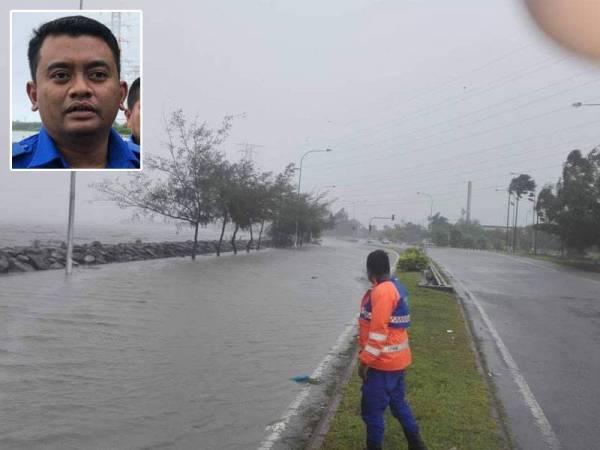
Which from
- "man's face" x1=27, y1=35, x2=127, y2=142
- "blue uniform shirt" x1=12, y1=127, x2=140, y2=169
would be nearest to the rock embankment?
"blue uniform shirt" x1=12, y1=127, x2=140, y2=169

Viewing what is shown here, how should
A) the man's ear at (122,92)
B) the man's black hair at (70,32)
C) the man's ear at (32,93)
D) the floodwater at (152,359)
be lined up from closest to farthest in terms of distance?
1. the floodwater at (152,359)
2. the man's black hair at (70,32)
3. the man's ear at (32,93)
4. the man's ear at (122,92)

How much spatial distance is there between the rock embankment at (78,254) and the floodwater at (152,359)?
3.10 m

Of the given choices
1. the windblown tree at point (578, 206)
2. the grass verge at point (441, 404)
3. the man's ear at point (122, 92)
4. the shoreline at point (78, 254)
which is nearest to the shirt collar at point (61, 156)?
the man's ear at point (122, 92)

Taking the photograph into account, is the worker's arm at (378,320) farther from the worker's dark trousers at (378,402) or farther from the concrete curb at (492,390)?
the concrete curb at (492,390)

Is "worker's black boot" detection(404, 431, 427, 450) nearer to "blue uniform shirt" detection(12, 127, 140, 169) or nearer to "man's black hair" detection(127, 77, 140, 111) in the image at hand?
"blue uniform shirt" detection(12, 127, 140, 169)

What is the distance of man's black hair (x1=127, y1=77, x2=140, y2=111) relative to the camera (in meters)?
7.73

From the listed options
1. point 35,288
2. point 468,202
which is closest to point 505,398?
point 35,288

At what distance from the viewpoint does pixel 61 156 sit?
762 centimetres

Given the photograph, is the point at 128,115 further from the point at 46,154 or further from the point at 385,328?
the point at 385,328

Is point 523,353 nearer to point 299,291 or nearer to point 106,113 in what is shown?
point 106,113

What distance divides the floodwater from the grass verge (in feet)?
2.36

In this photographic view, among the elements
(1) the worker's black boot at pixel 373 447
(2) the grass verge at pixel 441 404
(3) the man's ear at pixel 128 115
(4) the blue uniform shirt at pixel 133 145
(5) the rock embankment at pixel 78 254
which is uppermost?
(3) the man's ear at pixel 128 115

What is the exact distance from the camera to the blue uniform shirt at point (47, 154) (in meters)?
7.58

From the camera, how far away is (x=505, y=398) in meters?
6.95
